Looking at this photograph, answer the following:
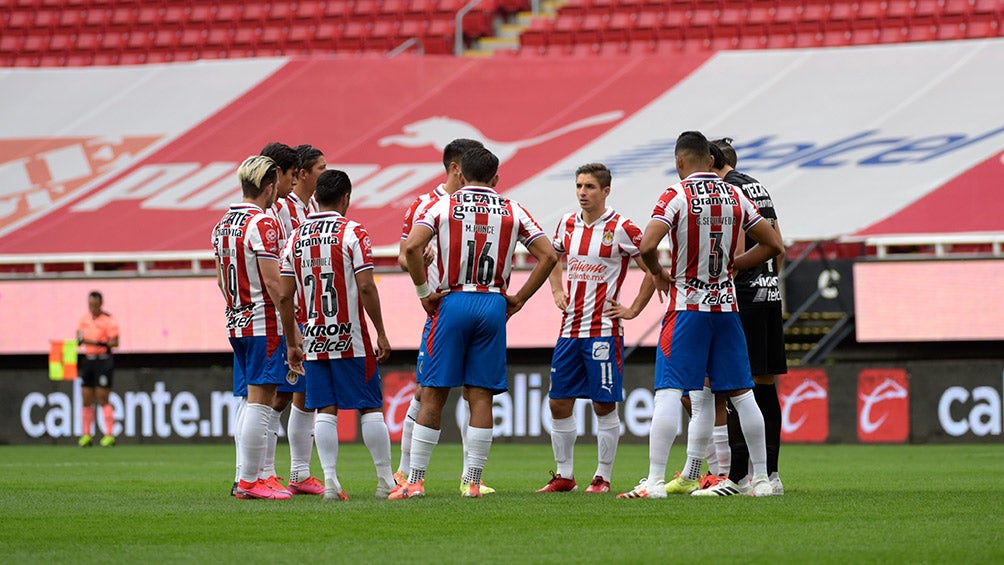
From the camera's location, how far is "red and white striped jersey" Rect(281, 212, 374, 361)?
9672 millimetres

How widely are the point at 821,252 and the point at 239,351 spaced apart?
11.9 metres

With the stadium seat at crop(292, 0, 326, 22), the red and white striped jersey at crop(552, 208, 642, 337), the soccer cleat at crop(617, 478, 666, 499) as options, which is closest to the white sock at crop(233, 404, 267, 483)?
the red and white striped jersey at crop(552, 208, 642, 337)

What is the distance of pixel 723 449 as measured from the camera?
408 inches

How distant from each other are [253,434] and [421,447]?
43.9 inches

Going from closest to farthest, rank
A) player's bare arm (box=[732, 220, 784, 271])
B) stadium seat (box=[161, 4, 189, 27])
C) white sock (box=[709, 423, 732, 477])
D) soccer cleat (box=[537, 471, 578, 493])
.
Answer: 1. player's bare arm (box=[732, 220, 784, 271])
2. white sock (box=[709, 423, 732, 477])
3. soccer cleat (box=[537, 471, 578, 493])
4. stadium seat (box=[161, 4, 189, 27])

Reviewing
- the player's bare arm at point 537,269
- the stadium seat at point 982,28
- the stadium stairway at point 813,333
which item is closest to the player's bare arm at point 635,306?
the player's bare arm at point 537,269

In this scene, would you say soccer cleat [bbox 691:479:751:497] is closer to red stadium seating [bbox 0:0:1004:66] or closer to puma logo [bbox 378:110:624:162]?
puma logo [bbox 378:110:624:162]

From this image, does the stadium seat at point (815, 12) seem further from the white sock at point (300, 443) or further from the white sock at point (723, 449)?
the white sock at point (300, 443)

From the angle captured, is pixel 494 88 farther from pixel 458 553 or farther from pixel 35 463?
pixel 458 553

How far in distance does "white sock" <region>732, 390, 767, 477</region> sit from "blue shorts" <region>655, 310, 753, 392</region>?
0.12 metres

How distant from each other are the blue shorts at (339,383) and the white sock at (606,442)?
5.75ft

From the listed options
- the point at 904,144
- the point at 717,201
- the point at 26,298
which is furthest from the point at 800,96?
the point at 717,201

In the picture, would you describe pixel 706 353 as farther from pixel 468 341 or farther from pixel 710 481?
pixel 468 341

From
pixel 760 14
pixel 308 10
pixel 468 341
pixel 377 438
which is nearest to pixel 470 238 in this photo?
pixel 468 341
